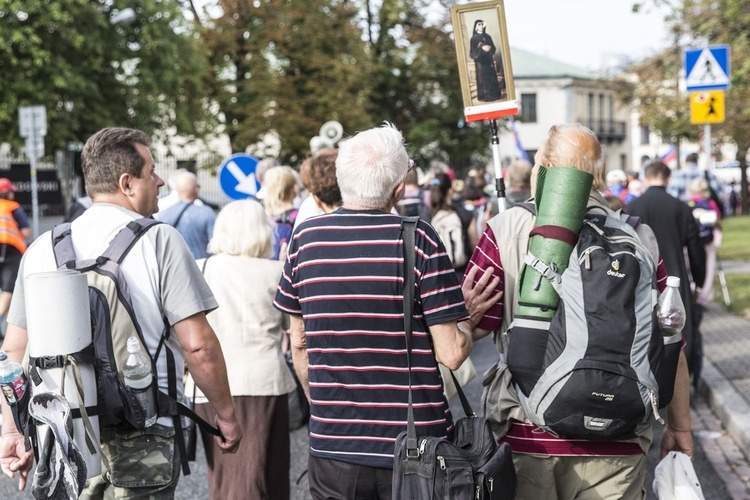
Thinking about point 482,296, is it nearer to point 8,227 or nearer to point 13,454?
point 13,454

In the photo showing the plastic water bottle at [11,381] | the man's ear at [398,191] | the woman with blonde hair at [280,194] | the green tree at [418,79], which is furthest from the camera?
the green tree at [418,79]

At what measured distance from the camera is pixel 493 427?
3.44 m

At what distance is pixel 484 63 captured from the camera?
4543 millimetres

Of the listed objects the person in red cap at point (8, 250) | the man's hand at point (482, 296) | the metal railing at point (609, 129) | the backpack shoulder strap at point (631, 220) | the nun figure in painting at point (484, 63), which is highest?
the nun figure in painting at point (484, 63)

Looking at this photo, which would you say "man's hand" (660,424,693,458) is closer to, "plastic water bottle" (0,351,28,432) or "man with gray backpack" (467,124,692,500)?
"man with gray backpack" (467,124,692,500)

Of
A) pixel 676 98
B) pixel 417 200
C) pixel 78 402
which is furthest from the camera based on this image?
pixel 676 98

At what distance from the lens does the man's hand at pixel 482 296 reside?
3414 millimetres

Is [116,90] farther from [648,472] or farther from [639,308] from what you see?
[639,308]

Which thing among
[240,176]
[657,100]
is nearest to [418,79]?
[657,100]

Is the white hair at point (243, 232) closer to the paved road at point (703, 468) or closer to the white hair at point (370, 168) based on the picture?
the paved road at point (703, 468)

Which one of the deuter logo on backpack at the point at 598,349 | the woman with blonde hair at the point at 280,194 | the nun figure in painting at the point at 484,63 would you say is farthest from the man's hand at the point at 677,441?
the woman with blonde hair at the point at 280,194

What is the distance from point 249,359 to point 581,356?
7.58 feet

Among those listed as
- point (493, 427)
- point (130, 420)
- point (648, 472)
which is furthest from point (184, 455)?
point (648, 472)

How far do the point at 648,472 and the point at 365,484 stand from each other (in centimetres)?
349
